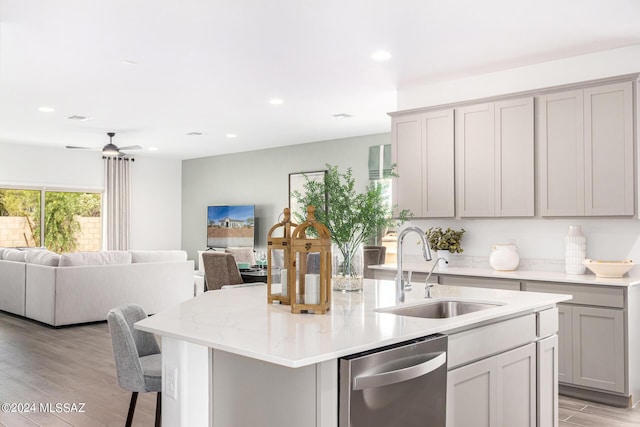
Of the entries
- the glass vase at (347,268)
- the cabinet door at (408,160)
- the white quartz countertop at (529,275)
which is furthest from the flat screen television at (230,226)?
the glass vase at (347,268)

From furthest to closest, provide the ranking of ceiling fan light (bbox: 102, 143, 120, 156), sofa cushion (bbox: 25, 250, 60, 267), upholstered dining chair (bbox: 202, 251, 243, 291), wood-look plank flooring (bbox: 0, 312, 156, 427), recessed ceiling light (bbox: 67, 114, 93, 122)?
ceiling fan light (bbox: 102, 143, 120, 156) < recessed ceiling light (bbox: 67, 114, 93, 122) < sofa cushion (bbox: 25, 250, 60, 267) < upholstered dining chair (bbox: 202, 251, 243, 291) < wood-look plank flooring (bbox: 0, 312, 156, 427)

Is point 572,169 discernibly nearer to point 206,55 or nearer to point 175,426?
point 206,55

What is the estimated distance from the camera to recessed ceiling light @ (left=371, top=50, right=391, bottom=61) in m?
4.52

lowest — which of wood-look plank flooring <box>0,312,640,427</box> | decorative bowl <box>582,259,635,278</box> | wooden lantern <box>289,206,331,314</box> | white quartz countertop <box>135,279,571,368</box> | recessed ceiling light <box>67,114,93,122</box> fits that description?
wood-look plank flooring <box>0,312,640,427</box>

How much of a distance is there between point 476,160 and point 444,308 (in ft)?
7.99

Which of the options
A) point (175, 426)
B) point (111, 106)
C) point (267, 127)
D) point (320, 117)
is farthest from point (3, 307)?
point (175, 426)

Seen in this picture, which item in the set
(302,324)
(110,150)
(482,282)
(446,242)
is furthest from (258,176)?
(302,324)

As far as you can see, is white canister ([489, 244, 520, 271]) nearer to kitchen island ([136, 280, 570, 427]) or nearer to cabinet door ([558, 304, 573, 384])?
cabinet door ([558, 304, 573, 384])

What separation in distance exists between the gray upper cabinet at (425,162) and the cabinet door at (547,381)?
2.33 meters

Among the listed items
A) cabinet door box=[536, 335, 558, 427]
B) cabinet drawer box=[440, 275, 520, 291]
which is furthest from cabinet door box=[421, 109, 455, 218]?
cabinet door box=[536, 335, 558, 427]

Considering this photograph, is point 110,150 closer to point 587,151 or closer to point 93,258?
point 93,258

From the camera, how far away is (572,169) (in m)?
4.50

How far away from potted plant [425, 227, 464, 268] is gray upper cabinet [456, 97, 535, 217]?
0.83 feet

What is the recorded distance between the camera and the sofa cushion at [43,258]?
6.66 meters
